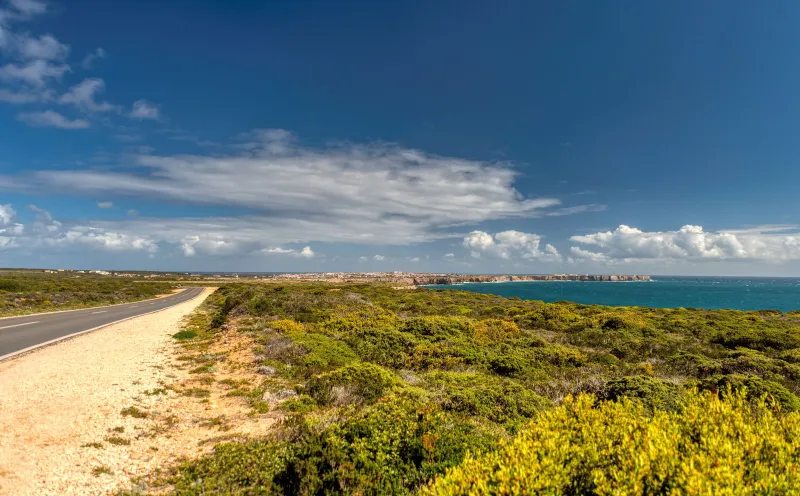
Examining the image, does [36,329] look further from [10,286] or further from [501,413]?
[10,286]

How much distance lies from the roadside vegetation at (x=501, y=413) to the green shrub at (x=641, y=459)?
0.02 m

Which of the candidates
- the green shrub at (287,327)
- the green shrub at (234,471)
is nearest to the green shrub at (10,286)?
the green shrub at (287,327)

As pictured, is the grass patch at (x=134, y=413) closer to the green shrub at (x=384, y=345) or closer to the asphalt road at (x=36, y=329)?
the green shrub at (x=384, y=345)

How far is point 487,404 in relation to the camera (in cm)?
803

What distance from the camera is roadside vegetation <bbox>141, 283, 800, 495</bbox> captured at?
3557mm

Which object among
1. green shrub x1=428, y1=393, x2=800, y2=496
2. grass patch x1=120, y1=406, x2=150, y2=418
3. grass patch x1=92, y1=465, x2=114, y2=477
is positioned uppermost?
green shrub x1=428, y1=393, x2=800, y2=496

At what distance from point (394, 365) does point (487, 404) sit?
18.3 ft

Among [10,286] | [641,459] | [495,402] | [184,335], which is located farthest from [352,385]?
[10,286]

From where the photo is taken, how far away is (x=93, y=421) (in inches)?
307

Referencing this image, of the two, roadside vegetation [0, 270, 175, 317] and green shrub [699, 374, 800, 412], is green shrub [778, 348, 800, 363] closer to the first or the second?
green shrub [699, 374, 800, 412]

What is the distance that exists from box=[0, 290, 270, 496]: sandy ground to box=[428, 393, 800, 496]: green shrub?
602 centimetres

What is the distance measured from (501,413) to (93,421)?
912 cm

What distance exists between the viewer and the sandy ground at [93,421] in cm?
580

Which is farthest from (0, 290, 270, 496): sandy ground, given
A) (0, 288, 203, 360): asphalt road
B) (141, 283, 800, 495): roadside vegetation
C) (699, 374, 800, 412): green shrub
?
(699, 374, 800, 412): green shrub
